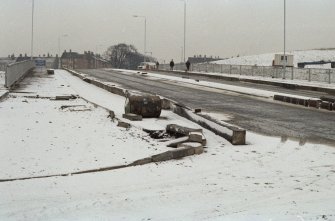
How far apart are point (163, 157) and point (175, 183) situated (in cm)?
140

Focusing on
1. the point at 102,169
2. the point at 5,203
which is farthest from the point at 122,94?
the point at 5,203

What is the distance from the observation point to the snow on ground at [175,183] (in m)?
5.45

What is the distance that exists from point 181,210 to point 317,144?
16.9ft

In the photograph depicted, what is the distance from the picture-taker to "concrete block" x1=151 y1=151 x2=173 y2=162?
8.07 meters

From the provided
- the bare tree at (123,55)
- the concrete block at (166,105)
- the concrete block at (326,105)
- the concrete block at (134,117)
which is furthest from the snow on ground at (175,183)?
the bare tree at (123,55)

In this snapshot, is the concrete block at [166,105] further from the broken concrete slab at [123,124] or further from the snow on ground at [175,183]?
the snow on ground at [175,183]

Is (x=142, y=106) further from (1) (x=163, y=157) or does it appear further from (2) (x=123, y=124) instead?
(1) (x=163, y=157)

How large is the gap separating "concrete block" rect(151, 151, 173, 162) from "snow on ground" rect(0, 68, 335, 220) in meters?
0.25

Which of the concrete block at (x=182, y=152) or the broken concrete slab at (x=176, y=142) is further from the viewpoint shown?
the broken concrete slab at (x=176, y=142)

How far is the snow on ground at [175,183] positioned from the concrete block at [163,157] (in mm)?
248

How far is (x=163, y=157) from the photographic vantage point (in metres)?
8.12

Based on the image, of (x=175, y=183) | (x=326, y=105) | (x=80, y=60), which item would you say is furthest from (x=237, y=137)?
(x=80, y=60)

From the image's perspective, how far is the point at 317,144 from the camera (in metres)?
9.67

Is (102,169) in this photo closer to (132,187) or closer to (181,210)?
(132,187)
